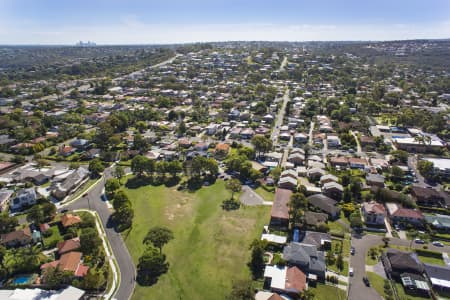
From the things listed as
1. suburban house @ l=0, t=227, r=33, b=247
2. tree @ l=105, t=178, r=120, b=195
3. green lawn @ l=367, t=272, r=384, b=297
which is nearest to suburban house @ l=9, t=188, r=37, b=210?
suburban house @ l=0, t=227, r=33, b=247

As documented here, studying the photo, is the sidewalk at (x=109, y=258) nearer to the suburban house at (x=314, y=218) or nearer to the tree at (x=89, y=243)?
the tree at (x=89, y=243)

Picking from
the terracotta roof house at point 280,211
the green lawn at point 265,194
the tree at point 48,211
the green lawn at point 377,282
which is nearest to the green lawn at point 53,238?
the tree at point 48,211

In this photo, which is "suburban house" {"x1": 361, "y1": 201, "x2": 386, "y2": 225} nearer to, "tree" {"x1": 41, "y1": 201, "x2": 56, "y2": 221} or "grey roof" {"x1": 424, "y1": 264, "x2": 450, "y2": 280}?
"grey roof" {"x1": 424, "y1": 264, "x2": 450, "y2": 280}

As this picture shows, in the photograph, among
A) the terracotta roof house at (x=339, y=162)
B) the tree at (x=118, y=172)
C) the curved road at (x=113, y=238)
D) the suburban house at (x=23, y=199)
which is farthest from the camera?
the terracotta roof house at (x=339, y=162)

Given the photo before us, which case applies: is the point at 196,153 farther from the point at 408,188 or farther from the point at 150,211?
the point at 408,188

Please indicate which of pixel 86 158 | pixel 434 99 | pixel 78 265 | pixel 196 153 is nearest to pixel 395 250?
pixel 78 265

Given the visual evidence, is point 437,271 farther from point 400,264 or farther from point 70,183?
point 70,183

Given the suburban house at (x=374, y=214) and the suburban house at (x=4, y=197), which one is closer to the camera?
the suburban house at (x=374, y=214)
